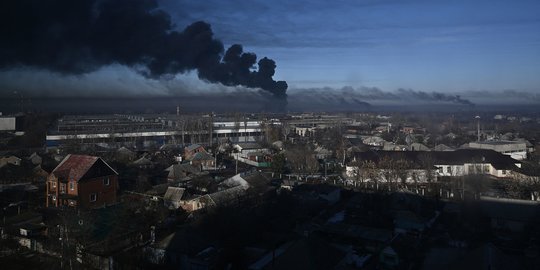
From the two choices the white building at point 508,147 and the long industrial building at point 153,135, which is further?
the long industrial building at point 153,135

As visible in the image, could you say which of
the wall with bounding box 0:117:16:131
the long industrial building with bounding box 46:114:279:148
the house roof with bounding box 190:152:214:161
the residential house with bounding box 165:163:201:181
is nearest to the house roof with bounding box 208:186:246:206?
the residential house with bounding box 165:163:201:181

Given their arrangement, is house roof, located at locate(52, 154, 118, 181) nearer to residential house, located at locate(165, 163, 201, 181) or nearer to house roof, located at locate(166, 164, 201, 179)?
residential house, located at locate(165, 163, 201, 181)

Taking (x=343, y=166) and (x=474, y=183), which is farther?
(x=343, y=166)

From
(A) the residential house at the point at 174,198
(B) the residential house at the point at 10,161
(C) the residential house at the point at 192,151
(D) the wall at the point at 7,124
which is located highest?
(D) the wall at the point at 7,124

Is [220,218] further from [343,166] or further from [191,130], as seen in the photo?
[191,130]

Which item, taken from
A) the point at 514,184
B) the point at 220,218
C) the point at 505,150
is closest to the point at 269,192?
the point at 220,218

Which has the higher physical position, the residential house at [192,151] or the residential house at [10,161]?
the residential house at [192,151]

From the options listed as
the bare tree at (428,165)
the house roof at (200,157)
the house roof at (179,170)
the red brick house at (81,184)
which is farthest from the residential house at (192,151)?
the bare tree at (428,165)

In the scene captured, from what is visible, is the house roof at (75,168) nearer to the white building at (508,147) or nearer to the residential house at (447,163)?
the residential house at (447,163)
